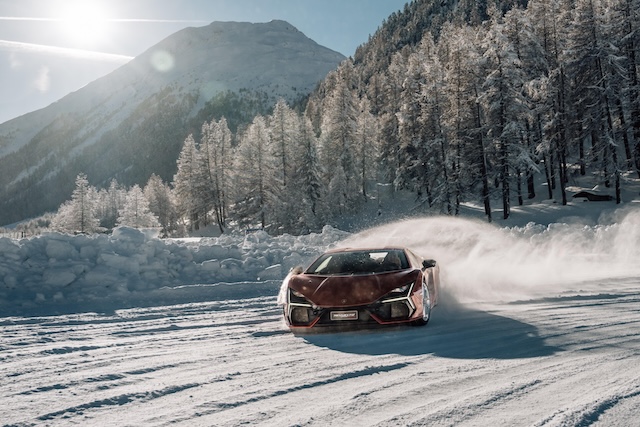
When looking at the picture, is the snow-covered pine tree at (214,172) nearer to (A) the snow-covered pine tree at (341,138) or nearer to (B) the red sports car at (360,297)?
(A) the snow-covered pine tree at (341,138)

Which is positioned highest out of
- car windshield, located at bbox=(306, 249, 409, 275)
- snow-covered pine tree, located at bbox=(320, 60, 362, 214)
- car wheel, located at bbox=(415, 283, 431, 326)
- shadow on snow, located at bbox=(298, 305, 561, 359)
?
snow-covered pine tree, located at bbox=(320, 60, 362, 214)

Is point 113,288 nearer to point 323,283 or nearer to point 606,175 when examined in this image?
point 323,283

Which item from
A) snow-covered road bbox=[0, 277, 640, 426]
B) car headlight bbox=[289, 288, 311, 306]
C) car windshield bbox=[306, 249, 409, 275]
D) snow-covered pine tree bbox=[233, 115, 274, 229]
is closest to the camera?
snow-covered road bbox=[0, 277, 640, 426]

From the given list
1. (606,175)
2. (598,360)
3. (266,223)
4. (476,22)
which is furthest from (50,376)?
(476,22)

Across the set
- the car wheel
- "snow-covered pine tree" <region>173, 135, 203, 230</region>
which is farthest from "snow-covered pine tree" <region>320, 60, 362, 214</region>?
the car wheel

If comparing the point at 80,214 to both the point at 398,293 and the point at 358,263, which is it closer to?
the point at 358,263

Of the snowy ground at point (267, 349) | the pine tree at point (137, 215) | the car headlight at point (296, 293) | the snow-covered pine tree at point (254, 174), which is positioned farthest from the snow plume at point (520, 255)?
the pine tree at point (137, 215)

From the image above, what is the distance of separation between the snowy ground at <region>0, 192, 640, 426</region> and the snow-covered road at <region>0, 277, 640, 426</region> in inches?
0.8

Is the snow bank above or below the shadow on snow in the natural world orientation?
above

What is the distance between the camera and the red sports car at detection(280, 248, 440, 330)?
6367 millimetres

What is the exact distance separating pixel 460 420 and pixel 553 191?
40.7 m

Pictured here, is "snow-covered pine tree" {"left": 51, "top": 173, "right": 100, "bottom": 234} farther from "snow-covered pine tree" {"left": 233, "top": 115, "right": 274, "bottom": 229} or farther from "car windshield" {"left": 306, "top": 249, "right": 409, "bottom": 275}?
"car windshield" {"left": 306, "top": 249, "right": 409, "bottom": 275}

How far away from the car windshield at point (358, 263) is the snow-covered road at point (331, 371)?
103 cm

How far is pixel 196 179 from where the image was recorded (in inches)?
2195
